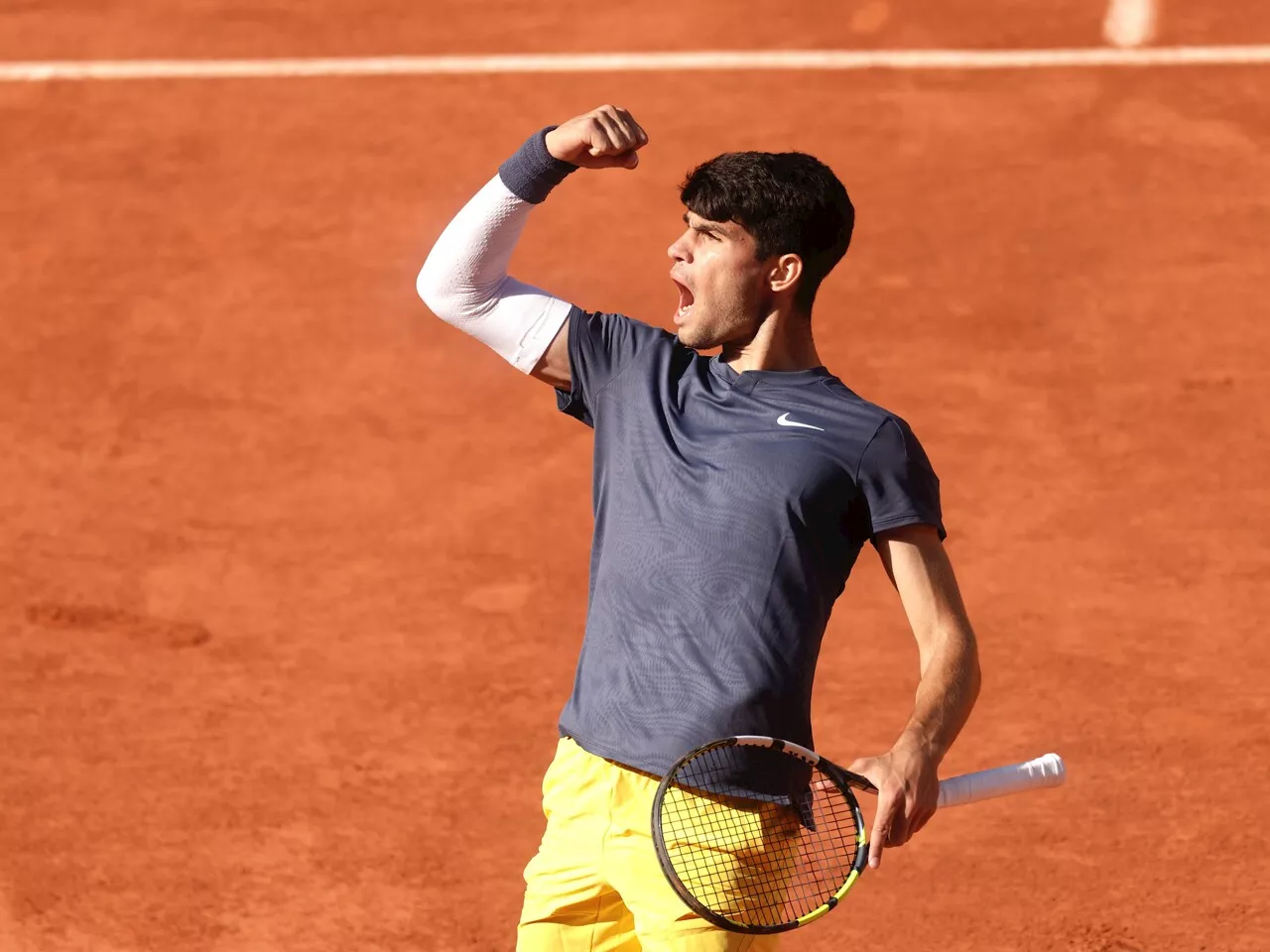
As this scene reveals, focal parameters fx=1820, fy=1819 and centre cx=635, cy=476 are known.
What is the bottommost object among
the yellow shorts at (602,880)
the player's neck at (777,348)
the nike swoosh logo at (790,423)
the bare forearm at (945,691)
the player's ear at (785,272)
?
the yellow shorts at (602,880)

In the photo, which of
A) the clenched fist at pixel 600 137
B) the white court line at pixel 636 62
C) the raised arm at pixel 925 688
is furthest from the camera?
the white court line at pixel 636 62

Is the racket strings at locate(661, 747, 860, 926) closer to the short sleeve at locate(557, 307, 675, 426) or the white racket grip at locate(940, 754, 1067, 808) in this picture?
the white racket grip at locate(940, 754, 1067, 808)

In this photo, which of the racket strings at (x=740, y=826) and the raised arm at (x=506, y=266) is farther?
the raised arm at (x=506, y=266)

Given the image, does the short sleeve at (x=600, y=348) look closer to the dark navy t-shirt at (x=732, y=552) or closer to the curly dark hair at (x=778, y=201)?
the dark navy t-shirt at (x=732, y=552)

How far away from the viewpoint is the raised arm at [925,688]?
3414 mm

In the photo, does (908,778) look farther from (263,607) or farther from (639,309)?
(639,309)

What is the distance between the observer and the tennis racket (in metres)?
3.64

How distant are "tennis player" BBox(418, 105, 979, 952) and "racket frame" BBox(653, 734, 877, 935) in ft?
0.32

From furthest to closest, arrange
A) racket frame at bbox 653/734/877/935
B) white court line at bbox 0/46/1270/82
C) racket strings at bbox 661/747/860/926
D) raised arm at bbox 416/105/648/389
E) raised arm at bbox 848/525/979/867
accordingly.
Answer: white court line at bbox 0/46/1270/82
raised arm at bbox 416/105/648/389
racket strings at bbox 661/747/860/926
racket frame at bbox 653/734/877/935
raised arm at bbox 848/525/979/867

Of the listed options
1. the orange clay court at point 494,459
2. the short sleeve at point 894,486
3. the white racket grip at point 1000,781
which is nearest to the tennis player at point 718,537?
the short sleeve at point 894,486

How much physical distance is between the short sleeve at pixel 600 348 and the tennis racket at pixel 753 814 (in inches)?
34.4

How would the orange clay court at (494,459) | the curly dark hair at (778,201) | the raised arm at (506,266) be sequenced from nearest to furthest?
the curly dark hair at (778,201), the raised arm at (506,266), the orange clay court at (494,459)

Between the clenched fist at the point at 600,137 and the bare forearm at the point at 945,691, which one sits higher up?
the clenched fist at the point at 600,137

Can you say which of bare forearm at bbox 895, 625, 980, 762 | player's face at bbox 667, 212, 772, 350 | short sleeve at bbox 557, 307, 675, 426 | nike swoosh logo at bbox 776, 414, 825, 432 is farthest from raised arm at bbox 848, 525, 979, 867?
short sleeve at bbox 557, 307, 675, 426
